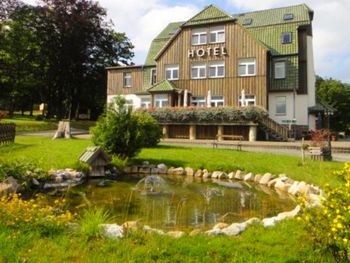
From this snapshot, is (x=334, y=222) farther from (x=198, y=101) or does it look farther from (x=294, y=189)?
(x=198, y=101)

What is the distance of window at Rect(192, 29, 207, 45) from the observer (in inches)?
1353

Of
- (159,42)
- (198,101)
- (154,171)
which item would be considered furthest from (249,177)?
(159,42)

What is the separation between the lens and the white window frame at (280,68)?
3294 centimetres

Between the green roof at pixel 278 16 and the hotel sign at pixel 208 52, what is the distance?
4.90m

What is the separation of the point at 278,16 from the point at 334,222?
35.0 metres

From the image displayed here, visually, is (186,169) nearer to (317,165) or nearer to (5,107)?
(317,165)

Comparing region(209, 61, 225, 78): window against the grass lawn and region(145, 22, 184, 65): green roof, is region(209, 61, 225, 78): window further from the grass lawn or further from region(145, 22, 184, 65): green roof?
the grass lawn

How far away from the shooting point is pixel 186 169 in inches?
587

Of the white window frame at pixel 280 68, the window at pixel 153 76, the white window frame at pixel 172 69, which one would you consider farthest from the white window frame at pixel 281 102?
the window at pixel 153 76

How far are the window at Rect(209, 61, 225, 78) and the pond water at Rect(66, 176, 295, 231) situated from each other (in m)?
21.5

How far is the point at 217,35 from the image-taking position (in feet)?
111

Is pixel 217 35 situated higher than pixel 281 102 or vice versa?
pixel 217 35

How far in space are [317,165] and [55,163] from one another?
9.99 metres

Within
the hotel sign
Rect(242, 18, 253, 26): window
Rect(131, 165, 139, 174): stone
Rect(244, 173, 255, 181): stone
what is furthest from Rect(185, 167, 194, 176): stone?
Rect(242, 18, 253, 26): window
